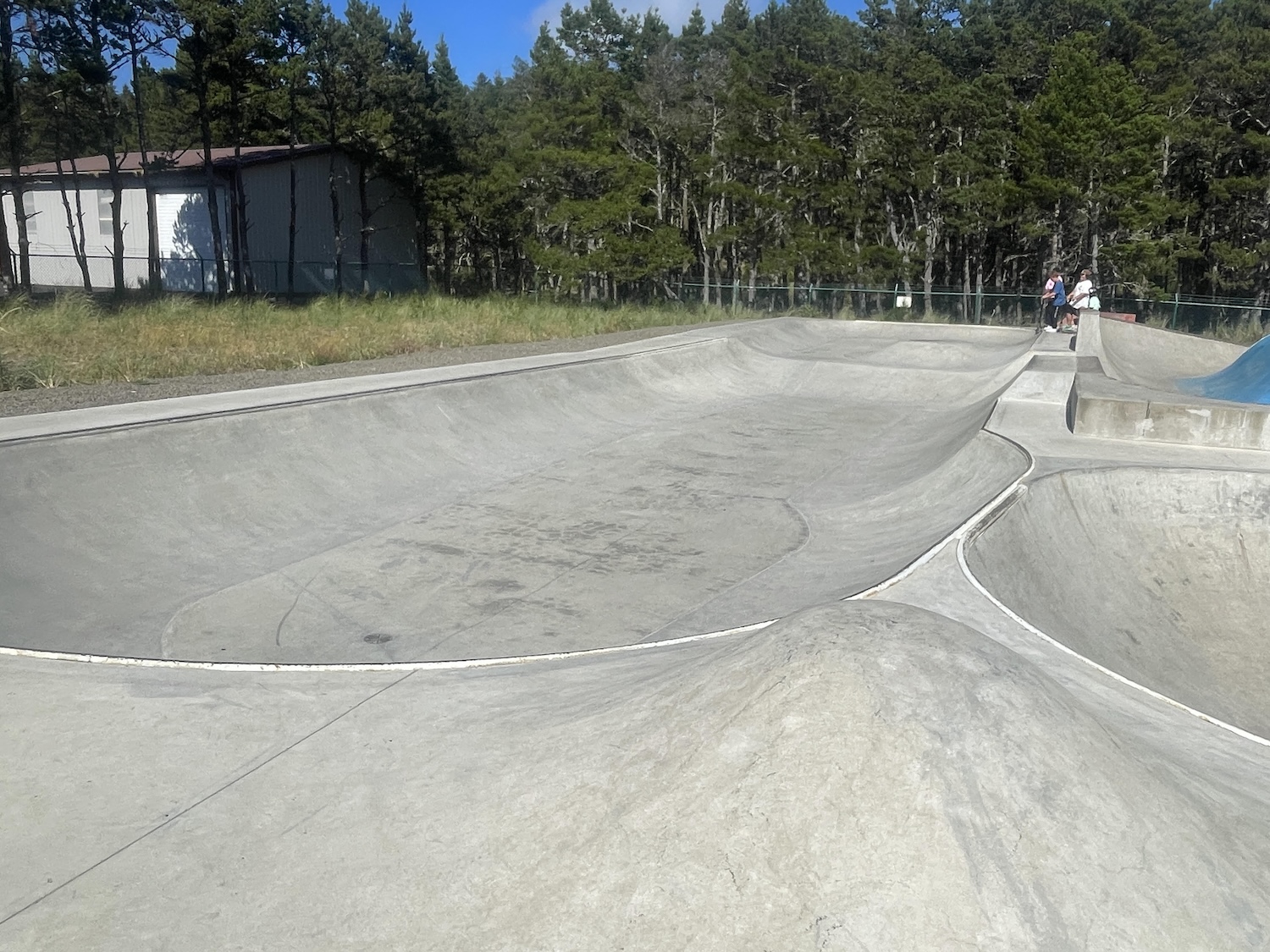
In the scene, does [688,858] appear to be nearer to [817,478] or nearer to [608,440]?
[817,478]

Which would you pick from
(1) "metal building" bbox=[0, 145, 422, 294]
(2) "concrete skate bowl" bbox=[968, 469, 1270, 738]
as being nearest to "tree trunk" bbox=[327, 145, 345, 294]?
(1) "metal building" bbox=[0, 145, 422, 294]

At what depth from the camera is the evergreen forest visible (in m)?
35.1

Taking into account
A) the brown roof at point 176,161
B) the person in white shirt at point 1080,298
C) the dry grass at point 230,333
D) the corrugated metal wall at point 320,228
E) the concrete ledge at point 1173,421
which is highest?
the brown roof at point 176,161

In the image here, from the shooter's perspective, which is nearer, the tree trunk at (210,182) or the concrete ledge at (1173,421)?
the concrete ledge at (1173,421)

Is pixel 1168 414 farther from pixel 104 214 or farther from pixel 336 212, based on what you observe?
pixel 104 214

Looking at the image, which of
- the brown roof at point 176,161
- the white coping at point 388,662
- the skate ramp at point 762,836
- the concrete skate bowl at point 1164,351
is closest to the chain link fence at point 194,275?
the brown roof at point 176,161

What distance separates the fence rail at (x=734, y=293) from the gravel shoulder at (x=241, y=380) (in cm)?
1541

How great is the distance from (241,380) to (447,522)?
547 centimetres

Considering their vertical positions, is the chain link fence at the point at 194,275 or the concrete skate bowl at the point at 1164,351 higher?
the chain link fence at the point at 194,275

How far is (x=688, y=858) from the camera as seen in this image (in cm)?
324

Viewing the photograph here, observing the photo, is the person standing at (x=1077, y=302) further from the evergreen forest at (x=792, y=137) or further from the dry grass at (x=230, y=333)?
the evergreen forest at (x=792, y=137)

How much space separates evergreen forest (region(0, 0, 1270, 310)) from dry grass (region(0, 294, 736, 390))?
12531 millimetres

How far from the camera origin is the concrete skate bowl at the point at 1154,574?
22.4 feet

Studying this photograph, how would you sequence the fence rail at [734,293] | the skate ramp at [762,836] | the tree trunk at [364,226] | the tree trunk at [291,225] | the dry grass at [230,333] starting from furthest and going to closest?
1. the tree trunk at [364,226]
2. the tree trunk at [291,225]
3. the fence rail at [734,293]
4. the dry grass at [230,333]
5. the skate ramp at [762,836]
